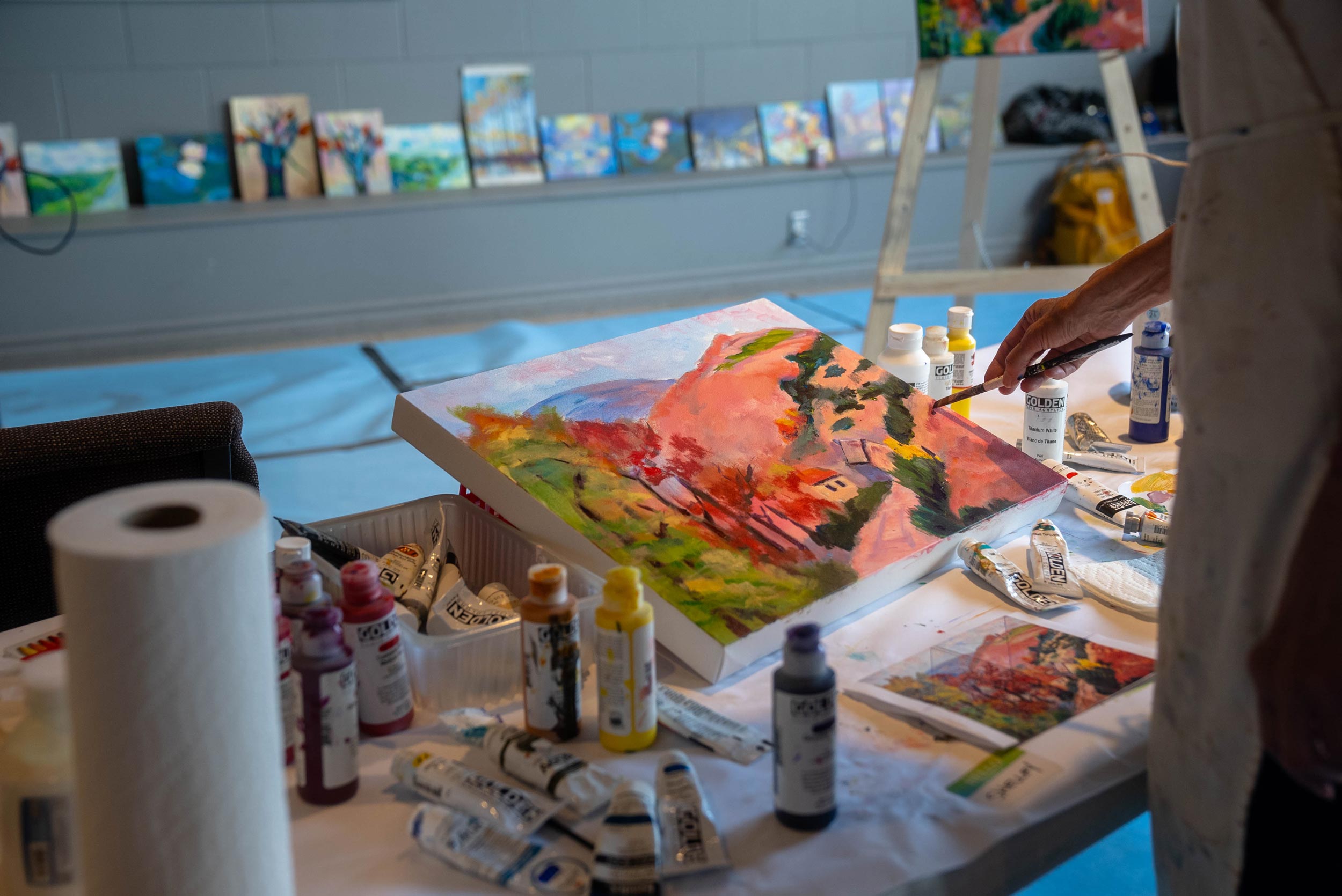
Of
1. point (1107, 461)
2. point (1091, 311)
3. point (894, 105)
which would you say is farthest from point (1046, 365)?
point (894, 105)

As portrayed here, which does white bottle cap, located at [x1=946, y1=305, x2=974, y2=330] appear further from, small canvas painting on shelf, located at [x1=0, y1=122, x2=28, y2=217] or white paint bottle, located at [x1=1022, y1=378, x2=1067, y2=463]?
small canvas painting on shelf, located at [x1=0, y1=122, x2=28, y2=217]

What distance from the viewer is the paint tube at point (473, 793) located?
31.1 inches

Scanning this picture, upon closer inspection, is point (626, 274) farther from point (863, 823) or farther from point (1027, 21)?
point (863, 823)

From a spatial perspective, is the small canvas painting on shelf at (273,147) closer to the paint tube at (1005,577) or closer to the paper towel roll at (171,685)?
the paint tube at (1005,577)

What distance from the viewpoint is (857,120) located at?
5.18 metres

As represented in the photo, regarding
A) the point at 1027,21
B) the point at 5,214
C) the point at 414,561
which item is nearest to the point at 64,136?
the point at 5,214

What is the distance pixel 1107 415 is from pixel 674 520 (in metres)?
0.89

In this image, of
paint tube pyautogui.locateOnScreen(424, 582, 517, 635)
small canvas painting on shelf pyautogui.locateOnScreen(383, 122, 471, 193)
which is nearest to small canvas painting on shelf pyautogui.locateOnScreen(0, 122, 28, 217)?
small canvas painting on shelf pyautogui.locateOnScreen(383, 122, 471, 193)

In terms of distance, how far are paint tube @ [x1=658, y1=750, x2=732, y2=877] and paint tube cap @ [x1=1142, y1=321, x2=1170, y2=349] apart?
1069 mm

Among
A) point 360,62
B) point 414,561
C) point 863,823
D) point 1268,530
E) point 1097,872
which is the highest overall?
point 360,62

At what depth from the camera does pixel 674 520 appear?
3.59ft

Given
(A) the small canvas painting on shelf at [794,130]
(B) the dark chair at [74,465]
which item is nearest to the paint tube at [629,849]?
(B) the dark chair at [74,465]

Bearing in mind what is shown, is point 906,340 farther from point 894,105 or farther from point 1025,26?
point 894,105

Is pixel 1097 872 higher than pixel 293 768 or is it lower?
lower
